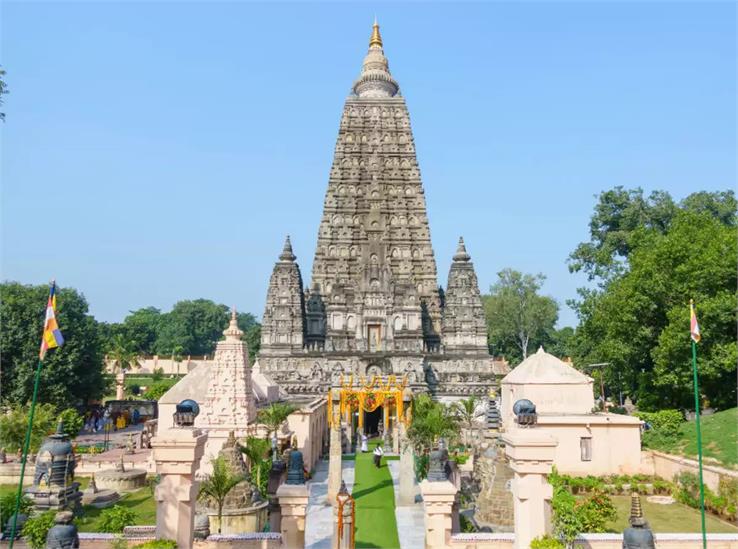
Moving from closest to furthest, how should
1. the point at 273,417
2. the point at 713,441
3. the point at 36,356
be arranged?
the point at 713,441 < the point at 273,417 < the point at 36,356

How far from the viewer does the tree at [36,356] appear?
38719 millimetres

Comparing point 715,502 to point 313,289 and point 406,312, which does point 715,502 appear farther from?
point 313,289

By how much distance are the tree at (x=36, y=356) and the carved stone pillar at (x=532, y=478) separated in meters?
37.6

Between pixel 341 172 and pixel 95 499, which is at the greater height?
pixel 341 172

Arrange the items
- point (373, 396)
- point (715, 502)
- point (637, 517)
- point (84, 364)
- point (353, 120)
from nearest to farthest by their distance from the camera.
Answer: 1. point (637, 517)
2. point (715, 502)
3. point (373, 396)
4. point (84, 364)
5. point (353, 120)

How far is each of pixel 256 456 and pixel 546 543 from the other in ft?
37.6

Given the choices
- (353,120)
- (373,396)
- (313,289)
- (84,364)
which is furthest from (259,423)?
(353,120)

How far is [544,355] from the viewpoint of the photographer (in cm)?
2978

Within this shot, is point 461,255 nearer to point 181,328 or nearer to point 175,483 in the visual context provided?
point 175,483

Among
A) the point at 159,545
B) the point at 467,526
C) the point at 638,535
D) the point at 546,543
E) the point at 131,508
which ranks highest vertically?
the point at 638,535

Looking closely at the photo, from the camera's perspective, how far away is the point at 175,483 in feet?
32.0

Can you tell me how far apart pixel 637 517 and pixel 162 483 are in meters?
7.58

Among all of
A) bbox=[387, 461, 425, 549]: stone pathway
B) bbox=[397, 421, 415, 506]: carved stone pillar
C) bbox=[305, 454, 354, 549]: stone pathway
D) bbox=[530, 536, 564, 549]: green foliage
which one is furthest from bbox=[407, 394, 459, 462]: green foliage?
bbox=[530, 536, 564, 549]: green foliage

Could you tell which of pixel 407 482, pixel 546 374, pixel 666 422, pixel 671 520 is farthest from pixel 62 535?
pixel 666 422
